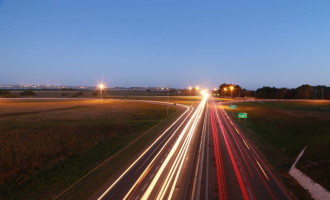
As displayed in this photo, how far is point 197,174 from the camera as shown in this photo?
2284 centimetres

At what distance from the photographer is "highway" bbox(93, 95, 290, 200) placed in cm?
1884

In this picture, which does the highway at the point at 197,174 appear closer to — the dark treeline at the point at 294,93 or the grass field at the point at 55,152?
the grass field at the point at 55,152

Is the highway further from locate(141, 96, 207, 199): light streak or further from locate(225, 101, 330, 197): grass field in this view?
locate(225, 101, 330, 197): grass field

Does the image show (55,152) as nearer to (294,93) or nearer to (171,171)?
(171,171)

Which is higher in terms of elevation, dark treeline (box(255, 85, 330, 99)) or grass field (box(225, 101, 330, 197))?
dark treeline (box(255, 85, 330, 99))

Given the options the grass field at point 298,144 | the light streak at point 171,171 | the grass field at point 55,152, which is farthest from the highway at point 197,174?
the grass field at point 298,144

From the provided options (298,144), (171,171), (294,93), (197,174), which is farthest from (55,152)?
(294,93)

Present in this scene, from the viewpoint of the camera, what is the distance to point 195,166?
25156 millimetres

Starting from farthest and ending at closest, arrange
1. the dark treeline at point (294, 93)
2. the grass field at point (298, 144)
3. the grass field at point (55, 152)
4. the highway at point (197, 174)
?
the dark treeline at point (294, 93), the grass field at point (298, 144), the grass field at point (55, 152), the highway at point (197, 174)

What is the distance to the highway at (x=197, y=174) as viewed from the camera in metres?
18.8

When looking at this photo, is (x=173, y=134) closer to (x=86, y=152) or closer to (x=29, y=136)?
(x=86, y=152)

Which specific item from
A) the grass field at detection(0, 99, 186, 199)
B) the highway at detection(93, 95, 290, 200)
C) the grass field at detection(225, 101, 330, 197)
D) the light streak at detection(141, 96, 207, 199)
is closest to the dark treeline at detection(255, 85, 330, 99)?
the grass field at detection(225, 101, 330, 197)

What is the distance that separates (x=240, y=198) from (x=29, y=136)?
1417 inches

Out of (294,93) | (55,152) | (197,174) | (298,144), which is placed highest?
(294,93)
